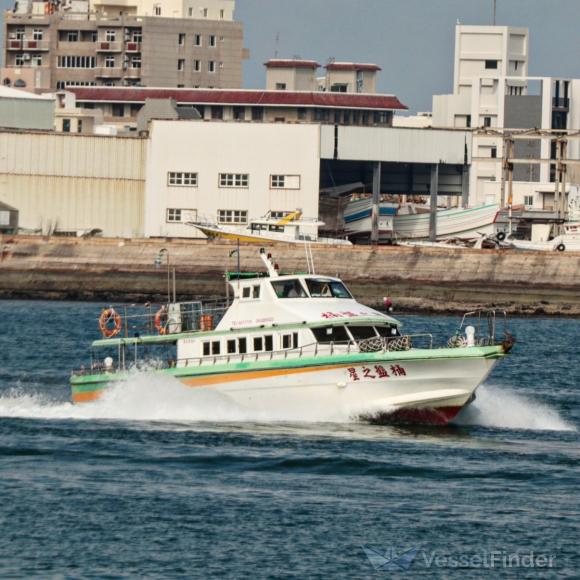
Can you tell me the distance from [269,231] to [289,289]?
163 ft

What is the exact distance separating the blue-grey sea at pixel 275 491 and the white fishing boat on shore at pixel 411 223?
54.5 meters

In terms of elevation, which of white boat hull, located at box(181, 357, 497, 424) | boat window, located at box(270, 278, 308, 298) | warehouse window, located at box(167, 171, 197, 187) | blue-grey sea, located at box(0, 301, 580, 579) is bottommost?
blue-grey sea, located at box(0, 301, 580, 579)

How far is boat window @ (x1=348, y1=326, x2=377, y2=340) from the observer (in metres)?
39.7

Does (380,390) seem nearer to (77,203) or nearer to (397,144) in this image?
(397,144)

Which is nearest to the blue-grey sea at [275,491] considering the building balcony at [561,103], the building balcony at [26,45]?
the building balcony at [561,103]

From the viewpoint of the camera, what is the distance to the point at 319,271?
87500mm

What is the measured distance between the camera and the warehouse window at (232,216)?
94312 mm

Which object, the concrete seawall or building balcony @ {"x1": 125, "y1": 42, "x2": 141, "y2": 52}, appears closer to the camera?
the concrete seawall

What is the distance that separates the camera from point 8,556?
1096 inches

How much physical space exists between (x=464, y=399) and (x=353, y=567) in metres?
12.0

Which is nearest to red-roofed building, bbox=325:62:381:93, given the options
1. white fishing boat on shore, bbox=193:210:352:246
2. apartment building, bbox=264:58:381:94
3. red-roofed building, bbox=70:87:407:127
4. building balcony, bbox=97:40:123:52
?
apartment building, bbox=264:58:381:94

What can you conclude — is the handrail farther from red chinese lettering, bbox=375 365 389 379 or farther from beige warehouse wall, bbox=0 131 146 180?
beige warehouse wall, bbox=0 131 146 180

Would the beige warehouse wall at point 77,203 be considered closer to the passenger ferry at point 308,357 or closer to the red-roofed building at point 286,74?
the passenger ferry at point 308,357

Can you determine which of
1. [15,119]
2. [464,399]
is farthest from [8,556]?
[15,119]
